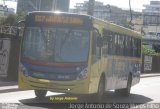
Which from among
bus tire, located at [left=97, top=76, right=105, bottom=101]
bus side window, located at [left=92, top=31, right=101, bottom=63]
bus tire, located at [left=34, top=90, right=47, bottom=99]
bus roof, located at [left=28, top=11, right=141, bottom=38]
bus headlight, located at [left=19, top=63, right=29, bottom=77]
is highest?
bus roof, located at [left=28, top=11, right=141, bottom=38]

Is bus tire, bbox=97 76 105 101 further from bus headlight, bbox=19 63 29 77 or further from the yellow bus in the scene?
bus headlight, bbox=19 63 29 77

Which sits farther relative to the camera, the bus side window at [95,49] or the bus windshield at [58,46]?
the bus side window at [95,49]

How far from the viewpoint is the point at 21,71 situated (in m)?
14.2

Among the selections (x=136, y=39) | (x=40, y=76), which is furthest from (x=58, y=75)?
(x=136, y=39)

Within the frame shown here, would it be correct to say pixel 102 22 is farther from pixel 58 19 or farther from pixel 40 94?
pixel 40 94

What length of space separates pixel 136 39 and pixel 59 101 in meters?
7.02

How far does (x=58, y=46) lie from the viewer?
1402 cm

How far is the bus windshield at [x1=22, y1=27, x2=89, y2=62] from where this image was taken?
14.0m

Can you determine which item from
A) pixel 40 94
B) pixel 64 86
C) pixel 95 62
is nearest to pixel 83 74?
pixel 64 86

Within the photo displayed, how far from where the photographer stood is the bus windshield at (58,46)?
13961 millimetres

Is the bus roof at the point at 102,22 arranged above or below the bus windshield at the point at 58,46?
above

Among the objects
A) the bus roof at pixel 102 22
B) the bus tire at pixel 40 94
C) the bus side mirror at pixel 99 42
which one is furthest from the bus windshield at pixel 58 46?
the bus tire at pixel 40 94

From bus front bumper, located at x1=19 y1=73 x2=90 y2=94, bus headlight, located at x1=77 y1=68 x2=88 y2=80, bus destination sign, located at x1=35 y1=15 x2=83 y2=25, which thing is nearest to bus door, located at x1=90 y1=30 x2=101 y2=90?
bus headlight, located at x1=77 y1=68 x2=88 y2=80

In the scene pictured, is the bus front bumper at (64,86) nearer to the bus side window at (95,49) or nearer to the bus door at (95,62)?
the bus door at (95,62)
